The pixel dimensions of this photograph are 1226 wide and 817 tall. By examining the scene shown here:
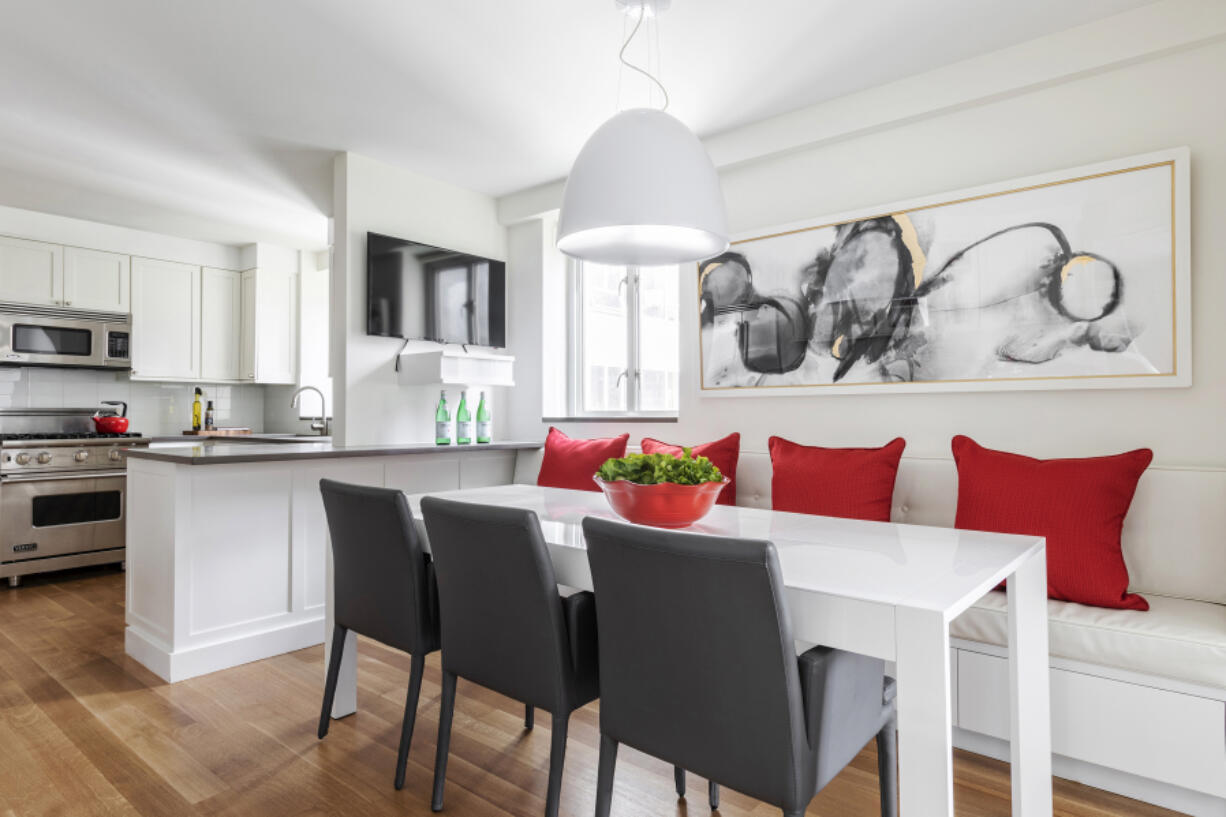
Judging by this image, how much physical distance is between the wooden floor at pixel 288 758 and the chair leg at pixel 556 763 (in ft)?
0.97

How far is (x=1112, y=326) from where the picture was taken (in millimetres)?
2391

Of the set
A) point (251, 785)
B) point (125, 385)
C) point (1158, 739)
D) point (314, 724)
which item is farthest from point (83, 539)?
point (1158, 739)

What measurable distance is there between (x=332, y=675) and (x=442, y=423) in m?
1.80

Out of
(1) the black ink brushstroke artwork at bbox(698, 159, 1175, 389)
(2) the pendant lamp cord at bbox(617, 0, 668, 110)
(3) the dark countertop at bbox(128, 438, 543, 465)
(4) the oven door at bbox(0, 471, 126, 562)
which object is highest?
(2) the pendant lamp cord at bbox(617, 0, 668, 110)

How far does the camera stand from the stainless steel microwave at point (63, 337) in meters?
4.31

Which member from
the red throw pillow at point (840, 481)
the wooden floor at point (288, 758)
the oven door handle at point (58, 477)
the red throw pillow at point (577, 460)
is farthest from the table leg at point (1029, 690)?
the oven door handle at point (58, 477)

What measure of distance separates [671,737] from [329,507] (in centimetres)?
132

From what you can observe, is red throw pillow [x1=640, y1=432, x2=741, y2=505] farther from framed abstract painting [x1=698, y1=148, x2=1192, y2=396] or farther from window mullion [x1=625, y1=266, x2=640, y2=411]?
window mullion [x1=625, y1=266, x2=640, y2=411]

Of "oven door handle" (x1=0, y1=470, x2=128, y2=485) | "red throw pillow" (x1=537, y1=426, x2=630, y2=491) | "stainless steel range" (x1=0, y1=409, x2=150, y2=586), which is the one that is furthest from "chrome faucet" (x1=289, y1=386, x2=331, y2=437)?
"red throw pillow" (x1=537, y1=426, x2=630, y2=491)

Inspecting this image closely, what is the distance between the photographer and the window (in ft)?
13.0

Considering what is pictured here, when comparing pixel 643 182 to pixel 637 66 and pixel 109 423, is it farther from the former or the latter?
pixel 109 423

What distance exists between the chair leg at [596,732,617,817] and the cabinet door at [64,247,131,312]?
4835mm

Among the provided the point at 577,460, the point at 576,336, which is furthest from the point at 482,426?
the point at 577,460

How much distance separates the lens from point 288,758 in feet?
6.87
